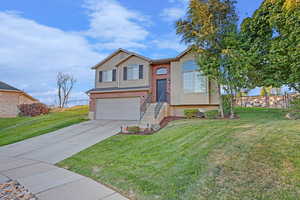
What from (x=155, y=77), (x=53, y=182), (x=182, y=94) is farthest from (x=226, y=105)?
(x=53, y=182)

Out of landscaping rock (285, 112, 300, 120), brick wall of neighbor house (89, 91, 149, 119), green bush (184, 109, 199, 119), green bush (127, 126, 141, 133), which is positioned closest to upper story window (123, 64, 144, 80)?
brick wall of neighbor house (89, 91, 149, 119)

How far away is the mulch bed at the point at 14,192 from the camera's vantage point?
3959mm

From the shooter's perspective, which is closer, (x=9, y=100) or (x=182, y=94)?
(x=182, y=94)

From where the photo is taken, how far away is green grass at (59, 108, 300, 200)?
140 inches

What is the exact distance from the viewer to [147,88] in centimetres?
1543

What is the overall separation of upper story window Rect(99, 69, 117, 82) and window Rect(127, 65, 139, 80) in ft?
5.52

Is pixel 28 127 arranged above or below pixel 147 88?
below

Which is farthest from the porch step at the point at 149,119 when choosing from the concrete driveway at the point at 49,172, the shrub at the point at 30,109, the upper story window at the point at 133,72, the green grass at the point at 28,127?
the shrub at the point at 30,109

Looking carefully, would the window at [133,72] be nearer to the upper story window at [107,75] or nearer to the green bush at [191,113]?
the upper story window at [107,75]

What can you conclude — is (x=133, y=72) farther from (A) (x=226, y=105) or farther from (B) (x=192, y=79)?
(A) (x=226, y=105)

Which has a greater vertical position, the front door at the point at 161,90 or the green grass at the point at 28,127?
the front door at the point at 161,90

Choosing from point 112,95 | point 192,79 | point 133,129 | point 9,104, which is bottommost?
point 133,129

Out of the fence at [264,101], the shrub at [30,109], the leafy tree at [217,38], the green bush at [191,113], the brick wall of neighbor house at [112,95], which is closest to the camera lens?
the leafy tree at [217,38]

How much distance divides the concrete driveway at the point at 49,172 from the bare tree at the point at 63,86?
28380mm
